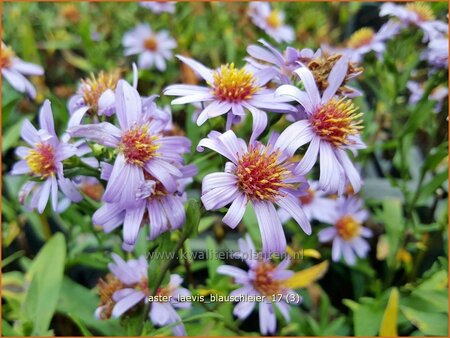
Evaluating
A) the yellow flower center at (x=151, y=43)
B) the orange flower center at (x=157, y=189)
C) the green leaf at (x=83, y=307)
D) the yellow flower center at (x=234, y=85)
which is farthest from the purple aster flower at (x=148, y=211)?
the yellow flower center at (x=151, y=43)

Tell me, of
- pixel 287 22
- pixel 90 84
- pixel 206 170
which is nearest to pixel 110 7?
pixel 287 22

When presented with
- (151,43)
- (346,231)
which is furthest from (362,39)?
(151,43)

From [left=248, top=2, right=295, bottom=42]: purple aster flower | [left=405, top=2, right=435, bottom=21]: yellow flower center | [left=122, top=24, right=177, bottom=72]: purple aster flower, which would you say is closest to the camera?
[left=405, top=2, right=435, bottom=21]: yellow flower center

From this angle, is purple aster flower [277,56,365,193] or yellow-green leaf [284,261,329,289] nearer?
purple aster flower [277,56,365,193]

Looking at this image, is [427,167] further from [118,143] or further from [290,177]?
[118,143]

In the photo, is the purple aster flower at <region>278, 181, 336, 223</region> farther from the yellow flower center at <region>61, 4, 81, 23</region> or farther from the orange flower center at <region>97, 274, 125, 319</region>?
the yellow flower center at <region>61, 4, 81, 23</region>

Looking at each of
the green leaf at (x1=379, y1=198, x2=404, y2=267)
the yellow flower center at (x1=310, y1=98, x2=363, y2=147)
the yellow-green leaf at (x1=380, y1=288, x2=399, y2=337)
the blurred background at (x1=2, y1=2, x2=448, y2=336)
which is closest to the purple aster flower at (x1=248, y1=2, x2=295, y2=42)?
the blurred background at (x1=2, y1=2, x2=448, y2=336)

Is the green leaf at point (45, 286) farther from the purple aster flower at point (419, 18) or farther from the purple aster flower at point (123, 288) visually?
the purple aster flower at point (419, 18)
